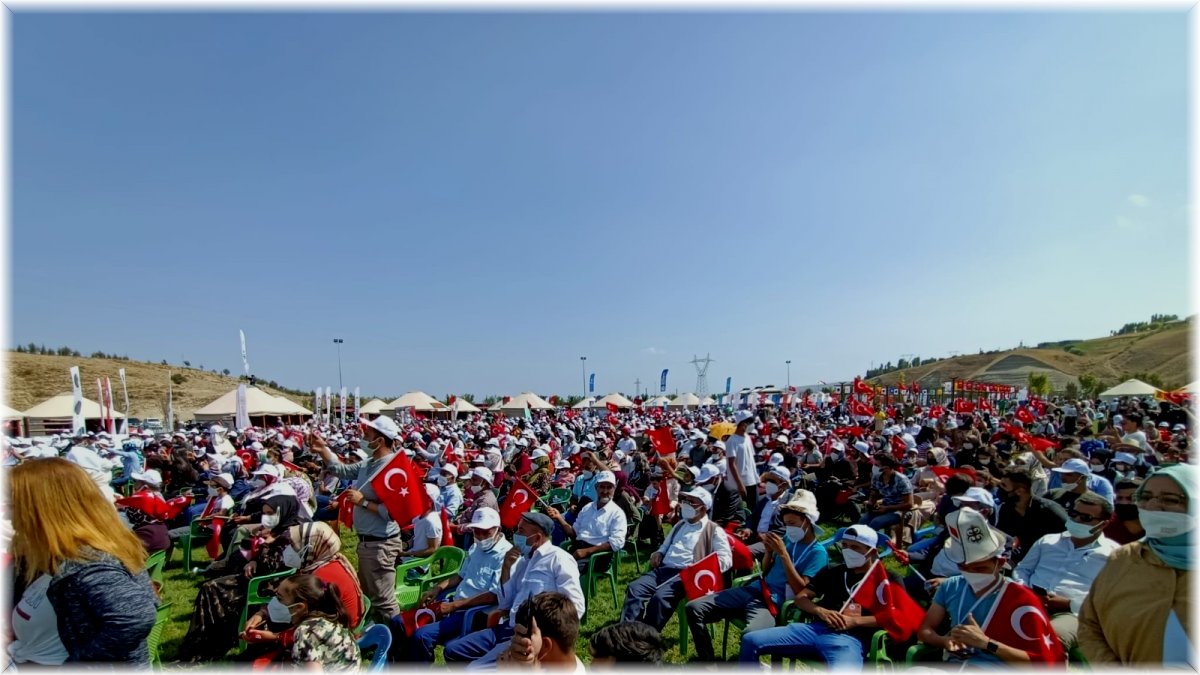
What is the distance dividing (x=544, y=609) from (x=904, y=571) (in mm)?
6036

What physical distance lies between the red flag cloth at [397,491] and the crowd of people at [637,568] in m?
0.04

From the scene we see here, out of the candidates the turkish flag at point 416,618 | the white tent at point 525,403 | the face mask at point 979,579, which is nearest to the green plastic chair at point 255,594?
the turkish flag at point 416,618

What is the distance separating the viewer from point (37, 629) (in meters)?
2.24

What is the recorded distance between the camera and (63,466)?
90.0 inches

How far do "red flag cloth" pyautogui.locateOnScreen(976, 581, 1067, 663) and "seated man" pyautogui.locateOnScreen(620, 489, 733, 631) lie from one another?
7.69ft

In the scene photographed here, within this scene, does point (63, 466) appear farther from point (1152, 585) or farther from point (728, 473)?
point (728, 473)

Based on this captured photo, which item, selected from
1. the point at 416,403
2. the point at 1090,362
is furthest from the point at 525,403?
the point at 1090,362

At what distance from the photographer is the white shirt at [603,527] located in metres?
6.45

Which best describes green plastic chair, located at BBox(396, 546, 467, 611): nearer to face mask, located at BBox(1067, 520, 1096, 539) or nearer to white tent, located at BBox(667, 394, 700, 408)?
face mask, located at BBox(1067, 520, 1096, 539)

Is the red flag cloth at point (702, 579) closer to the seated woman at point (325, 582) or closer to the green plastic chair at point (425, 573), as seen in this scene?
the green plastic chair at point (425, 573)

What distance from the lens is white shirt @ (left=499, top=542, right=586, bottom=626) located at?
4.39 meters

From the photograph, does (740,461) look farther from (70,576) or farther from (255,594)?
(70,576)

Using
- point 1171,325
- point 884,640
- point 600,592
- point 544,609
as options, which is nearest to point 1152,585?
point 884,640

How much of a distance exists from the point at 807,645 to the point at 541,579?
1.88 m
